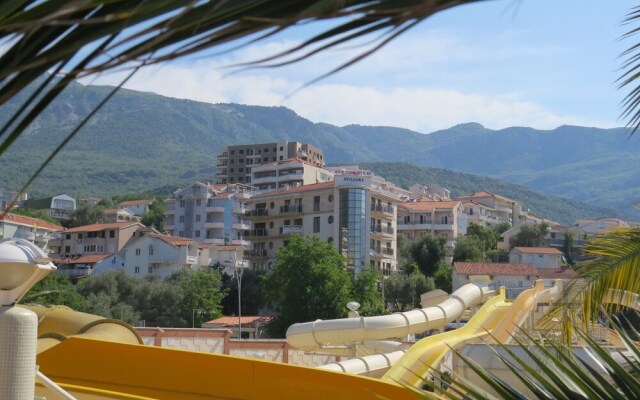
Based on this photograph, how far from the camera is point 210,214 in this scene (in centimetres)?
12362

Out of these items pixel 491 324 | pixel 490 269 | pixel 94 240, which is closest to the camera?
pixel 491 324

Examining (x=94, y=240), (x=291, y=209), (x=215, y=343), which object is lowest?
(x=215, y=343)

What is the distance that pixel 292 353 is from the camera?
82.7ft

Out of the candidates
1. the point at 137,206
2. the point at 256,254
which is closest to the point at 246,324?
the point at 256,254

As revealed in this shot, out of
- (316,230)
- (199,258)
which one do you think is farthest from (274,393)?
(199,258)

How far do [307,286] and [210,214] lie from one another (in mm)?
61252

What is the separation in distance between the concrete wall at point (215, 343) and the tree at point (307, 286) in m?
37.0

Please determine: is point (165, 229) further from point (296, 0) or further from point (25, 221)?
point (296, 0)

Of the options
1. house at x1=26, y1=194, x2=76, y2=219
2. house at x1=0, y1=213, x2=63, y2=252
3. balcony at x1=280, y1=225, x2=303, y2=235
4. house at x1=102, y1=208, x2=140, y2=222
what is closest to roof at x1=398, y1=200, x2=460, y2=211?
balcony at x1=280, y1=225, x2=303, y2=235

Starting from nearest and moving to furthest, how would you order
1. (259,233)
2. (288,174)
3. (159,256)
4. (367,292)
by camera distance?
(367,292) → (259,233) → (159,256) → (288,174)

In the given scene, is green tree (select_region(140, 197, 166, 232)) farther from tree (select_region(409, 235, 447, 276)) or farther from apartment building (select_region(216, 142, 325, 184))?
tree (select_region(409, 235, 447, 276))

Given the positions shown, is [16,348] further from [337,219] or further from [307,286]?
[337,219]

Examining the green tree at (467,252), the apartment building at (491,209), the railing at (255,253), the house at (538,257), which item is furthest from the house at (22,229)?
the apartment building at (491,209)

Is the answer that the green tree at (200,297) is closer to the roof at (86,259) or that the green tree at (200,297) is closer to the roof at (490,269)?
the roof at (490,269)
